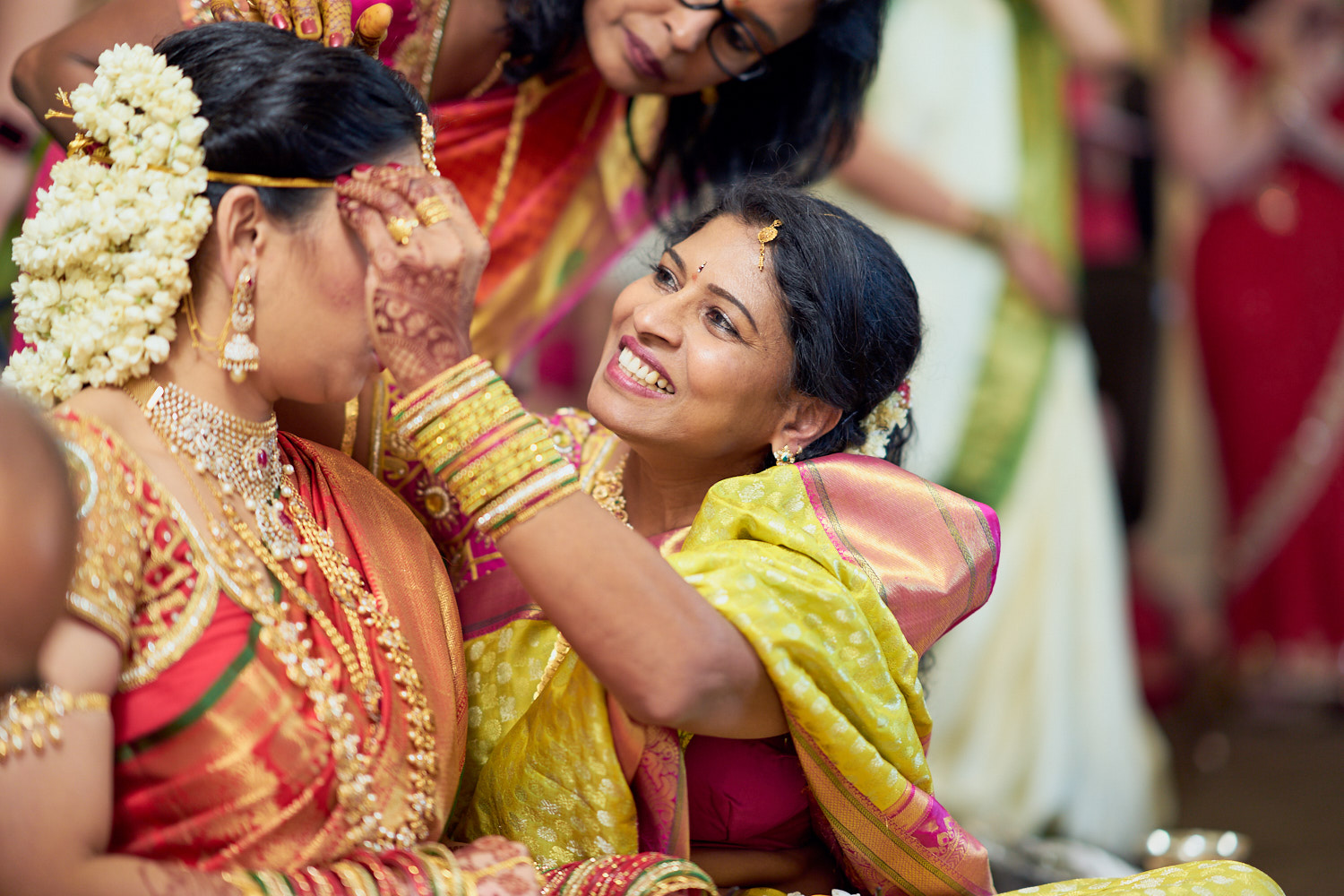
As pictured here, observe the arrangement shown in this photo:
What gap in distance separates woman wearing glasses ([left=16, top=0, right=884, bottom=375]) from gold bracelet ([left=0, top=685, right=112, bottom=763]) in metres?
0.77

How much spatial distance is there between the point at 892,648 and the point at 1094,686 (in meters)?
2.52

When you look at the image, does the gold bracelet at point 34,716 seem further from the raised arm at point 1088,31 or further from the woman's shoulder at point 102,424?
the raised arm at point 1088,31

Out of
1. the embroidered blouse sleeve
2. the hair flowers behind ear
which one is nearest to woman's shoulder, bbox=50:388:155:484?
the embroidered blouse sleeve

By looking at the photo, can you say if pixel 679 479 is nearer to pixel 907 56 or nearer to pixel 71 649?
pixel 71 649

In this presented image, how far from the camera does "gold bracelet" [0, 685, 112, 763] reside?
120cm

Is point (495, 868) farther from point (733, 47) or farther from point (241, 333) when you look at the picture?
point (733, 47)

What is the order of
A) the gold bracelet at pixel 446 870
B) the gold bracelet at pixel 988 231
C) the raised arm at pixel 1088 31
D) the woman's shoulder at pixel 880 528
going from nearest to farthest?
the gold bracelet at pixel 446 870 < the woman's shoulder at pixel 880 528 < the gold bracelet at pixel 988 231 < the raised arm at pixel 1088 31

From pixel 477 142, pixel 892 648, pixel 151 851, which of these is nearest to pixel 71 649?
pixel 151 851

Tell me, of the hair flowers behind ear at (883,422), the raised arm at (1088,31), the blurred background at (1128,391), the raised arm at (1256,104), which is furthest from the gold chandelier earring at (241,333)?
the raised arm at (1256,104)

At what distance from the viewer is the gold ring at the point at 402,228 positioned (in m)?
1.48

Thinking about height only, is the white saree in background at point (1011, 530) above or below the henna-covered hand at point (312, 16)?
below

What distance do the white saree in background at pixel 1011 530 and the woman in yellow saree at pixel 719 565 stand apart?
195 cm

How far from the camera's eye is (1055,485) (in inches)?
161

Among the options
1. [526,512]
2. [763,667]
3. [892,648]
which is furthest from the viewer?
[892,648]
